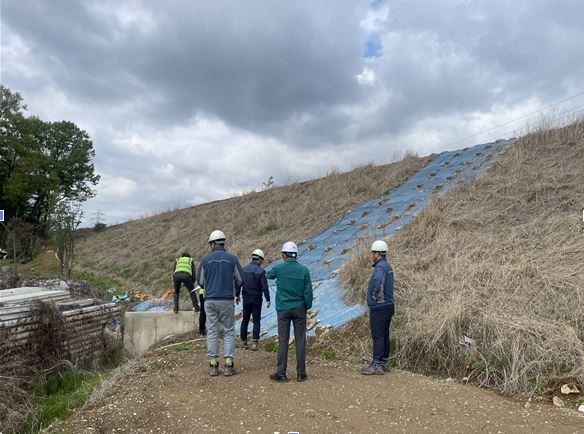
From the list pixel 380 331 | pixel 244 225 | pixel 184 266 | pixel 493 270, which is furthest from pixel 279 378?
Result: pixel 244 225

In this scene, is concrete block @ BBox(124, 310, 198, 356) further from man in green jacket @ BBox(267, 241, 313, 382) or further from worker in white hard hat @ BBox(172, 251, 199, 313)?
man in green jacket @ BBox(267, 241, 313, 382)

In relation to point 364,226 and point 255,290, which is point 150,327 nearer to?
point 255,290

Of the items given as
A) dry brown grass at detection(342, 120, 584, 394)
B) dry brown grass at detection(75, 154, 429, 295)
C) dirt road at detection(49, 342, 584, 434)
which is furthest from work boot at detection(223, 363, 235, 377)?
dry brown grass at detection(75, 154, 429, 295)

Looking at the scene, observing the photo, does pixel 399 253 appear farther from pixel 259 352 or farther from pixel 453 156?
pixel 453 156

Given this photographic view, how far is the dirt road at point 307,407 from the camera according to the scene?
4.44 m

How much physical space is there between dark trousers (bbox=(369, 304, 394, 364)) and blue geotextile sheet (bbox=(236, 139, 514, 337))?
1.84 metres

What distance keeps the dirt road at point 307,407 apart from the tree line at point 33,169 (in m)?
22.5

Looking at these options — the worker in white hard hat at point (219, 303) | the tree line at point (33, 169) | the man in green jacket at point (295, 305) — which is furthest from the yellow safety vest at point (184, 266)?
the tree line at point (33, 169)

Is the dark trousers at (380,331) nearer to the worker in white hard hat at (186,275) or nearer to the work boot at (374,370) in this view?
the work boot at (374,370)

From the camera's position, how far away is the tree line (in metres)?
27.3

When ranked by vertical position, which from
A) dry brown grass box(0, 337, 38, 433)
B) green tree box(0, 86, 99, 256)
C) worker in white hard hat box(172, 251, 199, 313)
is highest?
green tree box(0, 86, 99, 256)

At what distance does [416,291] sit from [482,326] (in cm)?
159

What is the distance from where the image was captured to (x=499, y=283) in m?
7.45

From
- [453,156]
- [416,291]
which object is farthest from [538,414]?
[453,156]
